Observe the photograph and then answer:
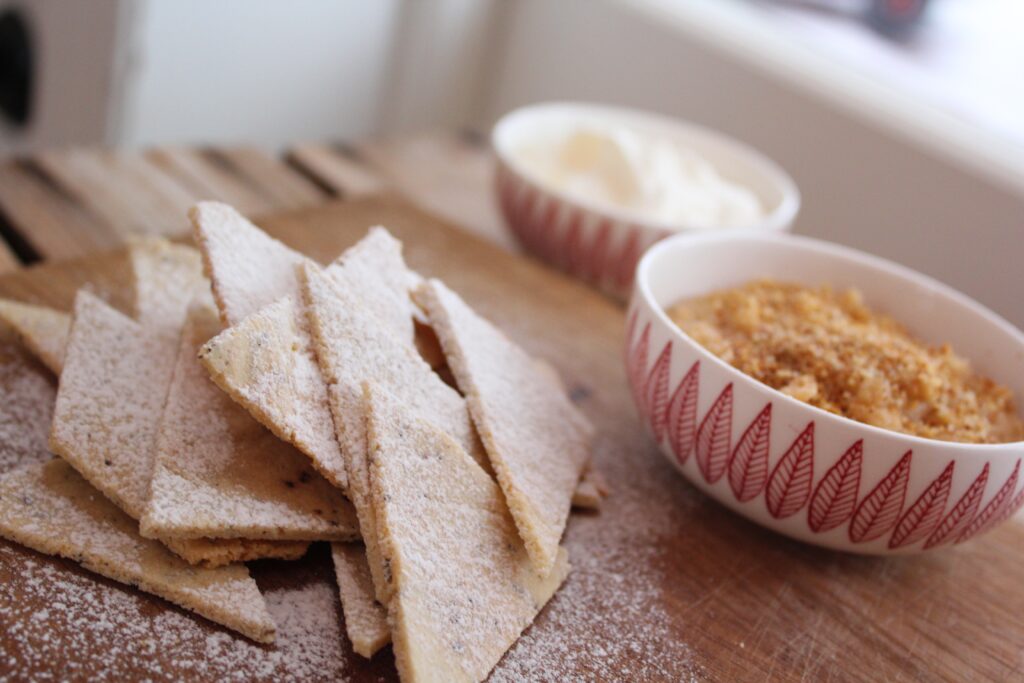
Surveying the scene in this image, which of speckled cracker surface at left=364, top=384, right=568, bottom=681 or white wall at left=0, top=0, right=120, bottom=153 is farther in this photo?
white wall at left=0, top=0, right=120, bottom=153

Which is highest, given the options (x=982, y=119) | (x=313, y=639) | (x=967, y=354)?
(x=982, y=119)

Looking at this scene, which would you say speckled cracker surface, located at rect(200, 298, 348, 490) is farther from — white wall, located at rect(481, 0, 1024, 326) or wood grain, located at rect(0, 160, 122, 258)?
white wall, located at rect(481, 0, 1024, 326)

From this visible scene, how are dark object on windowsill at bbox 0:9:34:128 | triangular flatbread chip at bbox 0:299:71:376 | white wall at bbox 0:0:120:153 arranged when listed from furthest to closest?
dark object on windowsill at bbox 0:9:34:128
white wall at bbox 0:0:120:153
triangular flatbread chip at bbox 0:299:71:376

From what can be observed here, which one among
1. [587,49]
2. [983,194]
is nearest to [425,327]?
[983,194]

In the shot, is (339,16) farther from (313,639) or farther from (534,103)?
(313,639)

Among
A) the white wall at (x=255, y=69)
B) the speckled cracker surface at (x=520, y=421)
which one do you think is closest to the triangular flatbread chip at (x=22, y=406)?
the speckled cracker surface at (x=520, y=421)

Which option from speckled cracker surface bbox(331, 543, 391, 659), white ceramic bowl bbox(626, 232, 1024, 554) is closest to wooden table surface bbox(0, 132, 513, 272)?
speckled cracker surface bbox(331, 543, 391, 659)
